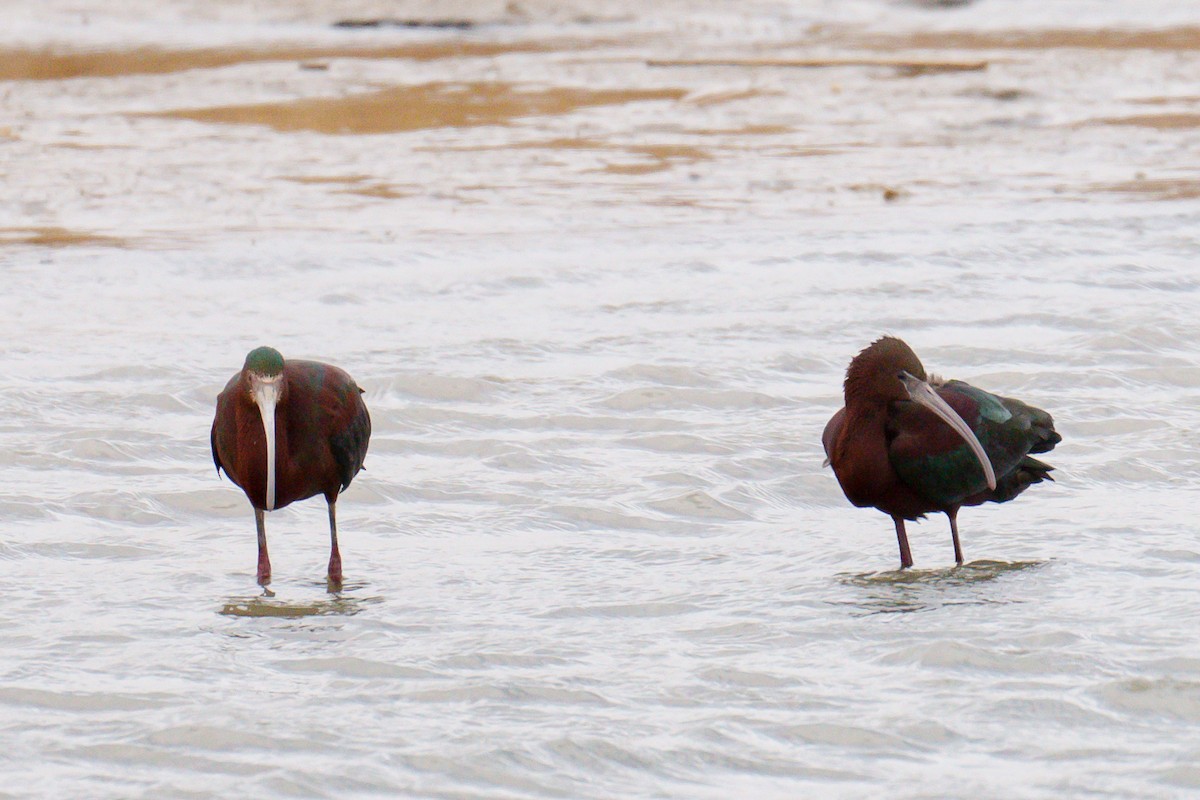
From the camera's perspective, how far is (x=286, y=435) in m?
6.28

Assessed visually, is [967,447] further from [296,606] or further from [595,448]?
[296,606]

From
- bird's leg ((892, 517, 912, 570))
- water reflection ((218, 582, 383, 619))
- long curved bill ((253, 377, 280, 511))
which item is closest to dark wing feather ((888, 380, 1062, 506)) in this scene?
bird's leg ((892, 517, 912, 570))

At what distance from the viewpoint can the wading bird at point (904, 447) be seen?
625 centimetres

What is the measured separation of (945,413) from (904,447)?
0.21 meters

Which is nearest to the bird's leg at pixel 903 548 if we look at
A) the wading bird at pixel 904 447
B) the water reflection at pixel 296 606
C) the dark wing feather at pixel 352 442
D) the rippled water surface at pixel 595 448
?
the wading bird at pixel 904 447

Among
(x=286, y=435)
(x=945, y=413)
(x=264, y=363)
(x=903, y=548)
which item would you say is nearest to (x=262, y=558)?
(x=286, y=435)

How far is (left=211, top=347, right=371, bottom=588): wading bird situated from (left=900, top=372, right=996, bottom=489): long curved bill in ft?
6.10

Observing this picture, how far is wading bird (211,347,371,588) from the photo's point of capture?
613 centimetres

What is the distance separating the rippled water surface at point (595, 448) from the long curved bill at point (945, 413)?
360mm

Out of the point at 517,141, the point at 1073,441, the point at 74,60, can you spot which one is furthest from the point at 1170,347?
the point at 74,60

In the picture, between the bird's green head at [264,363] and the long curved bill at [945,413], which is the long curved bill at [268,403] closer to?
the bird's green head at [264,363]

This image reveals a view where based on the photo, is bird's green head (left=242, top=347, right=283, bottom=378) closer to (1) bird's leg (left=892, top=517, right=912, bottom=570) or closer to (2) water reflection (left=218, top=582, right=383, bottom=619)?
(2) water reflection (left=218, top=582, right=383, bottom=619)

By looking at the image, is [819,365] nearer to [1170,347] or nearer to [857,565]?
[1170,347]

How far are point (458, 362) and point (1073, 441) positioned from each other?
2.96 meters
